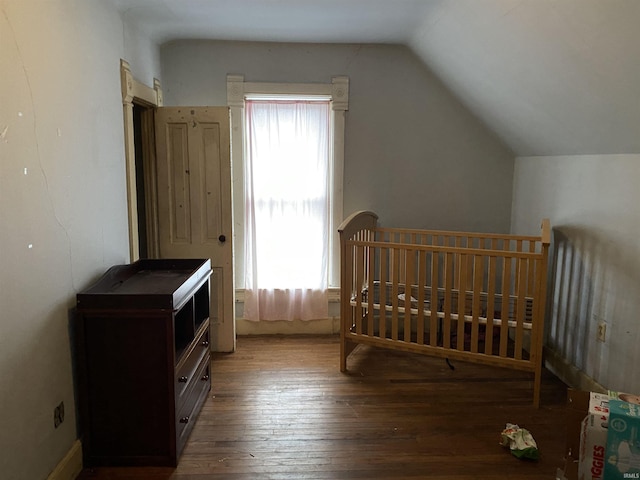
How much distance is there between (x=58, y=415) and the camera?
6.48 feet

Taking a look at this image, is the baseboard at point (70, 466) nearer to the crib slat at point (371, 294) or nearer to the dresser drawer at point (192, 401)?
the dresser drawer at point (192, 401)

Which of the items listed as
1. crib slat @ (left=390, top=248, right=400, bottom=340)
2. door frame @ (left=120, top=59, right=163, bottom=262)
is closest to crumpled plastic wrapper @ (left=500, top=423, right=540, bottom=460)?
crib slat @ (left=390, top=248, right=400, bottom=340)

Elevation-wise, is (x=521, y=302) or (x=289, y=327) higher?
(x=521, y=302)

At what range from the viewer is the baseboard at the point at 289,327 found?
398 centimetres

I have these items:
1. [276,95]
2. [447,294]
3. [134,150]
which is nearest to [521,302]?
[447,294]

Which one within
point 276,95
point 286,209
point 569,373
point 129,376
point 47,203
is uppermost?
point 276,95

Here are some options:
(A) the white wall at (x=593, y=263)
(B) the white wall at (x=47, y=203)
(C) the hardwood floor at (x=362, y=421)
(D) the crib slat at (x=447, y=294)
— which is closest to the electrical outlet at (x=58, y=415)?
(B) the white wall at (x=47, y=203)

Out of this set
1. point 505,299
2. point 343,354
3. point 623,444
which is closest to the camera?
point 623,444

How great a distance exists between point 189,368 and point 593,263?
247 centimetres

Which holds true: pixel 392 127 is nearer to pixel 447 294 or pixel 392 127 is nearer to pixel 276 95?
pixel 276 95

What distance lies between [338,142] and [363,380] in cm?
191

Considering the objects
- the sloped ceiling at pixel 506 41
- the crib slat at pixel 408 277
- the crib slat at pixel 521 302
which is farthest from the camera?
the crib slat at pixel 408 277

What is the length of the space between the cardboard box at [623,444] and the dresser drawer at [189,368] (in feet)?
6.12

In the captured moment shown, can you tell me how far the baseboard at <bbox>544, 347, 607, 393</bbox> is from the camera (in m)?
2.77
